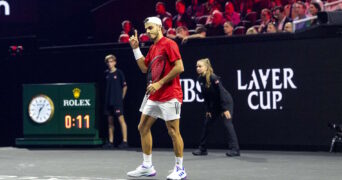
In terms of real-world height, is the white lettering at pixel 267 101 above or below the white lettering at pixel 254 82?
below

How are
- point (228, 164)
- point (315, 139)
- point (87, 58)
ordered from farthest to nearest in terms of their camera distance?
point (87, 58)
point (315, 139)
point (228, 164)

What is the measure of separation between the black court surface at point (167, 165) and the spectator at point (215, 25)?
3.00m

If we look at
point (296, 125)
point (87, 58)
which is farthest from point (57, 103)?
point (296, 125)

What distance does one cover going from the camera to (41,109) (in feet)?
53.6

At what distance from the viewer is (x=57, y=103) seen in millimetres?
16250

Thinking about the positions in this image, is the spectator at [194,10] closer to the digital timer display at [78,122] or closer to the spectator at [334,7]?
the digital timer display at [78,122]

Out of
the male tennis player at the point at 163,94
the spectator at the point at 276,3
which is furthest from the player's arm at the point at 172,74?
the spectator at the point at 276,3

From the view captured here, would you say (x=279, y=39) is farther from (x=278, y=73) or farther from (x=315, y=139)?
(x=315, y=139)

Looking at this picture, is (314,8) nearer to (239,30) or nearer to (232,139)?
(239,30)

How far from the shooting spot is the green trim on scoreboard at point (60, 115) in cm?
1603

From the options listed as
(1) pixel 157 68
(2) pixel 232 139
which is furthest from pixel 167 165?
(1) pixel 157 68

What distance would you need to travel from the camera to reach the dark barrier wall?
13.8m

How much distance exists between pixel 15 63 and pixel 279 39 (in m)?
5.89

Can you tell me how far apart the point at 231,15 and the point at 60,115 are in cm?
442
